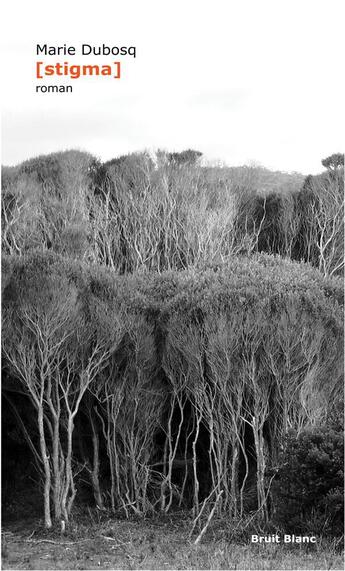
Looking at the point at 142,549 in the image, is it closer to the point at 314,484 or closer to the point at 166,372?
the point at 314,484

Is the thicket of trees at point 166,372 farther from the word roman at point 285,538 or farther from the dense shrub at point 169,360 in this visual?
the word roman at point 285,538

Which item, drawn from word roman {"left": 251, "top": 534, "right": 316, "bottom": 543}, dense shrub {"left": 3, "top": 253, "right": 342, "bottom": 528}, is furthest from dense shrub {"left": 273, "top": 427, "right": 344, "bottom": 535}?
dense shrub {"left": 3, "top": 253, "right": 342, "bottom": 528}

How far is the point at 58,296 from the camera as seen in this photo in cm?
2366

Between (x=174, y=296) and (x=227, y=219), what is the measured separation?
44.0ft

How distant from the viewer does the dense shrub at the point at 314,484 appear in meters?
19.2

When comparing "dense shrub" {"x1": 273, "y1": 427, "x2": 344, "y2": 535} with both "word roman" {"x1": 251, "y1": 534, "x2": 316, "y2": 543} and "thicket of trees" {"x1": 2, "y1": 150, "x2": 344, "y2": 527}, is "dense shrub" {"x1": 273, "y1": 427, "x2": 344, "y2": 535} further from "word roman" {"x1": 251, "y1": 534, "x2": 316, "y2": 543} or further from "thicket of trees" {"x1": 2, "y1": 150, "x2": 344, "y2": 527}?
"thicket of trees" {"x1": 2, "y1": 150, "x2": 344, "y2": 527}

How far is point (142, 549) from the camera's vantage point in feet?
70.2

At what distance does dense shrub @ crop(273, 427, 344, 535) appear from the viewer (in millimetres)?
19219

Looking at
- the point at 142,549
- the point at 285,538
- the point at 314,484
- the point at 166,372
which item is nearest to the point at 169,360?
the point at 166,372

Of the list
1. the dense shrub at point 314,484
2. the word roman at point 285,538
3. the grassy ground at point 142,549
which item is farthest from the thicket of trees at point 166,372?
the word roman at point 285,538

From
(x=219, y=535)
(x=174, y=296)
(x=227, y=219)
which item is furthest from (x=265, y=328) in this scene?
(x=227, y=219)

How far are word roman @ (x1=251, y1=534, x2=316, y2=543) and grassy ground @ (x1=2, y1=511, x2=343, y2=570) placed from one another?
211 mm

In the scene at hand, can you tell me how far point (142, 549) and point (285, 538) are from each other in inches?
162

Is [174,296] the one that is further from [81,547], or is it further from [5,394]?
[81,547]
